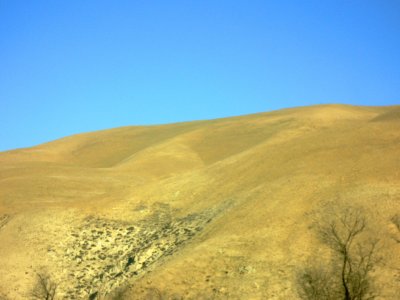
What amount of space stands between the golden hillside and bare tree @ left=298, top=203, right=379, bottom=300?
85 cm

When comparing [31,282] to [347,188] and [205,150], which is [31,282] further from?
[205,150]

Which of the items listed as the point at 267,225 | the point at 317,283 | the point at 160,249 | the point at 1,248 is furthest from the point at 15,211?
the point at 317,283

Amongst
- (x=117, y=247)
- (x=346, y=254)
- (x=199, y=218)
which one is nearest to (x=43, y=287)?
(x=117, y=247)

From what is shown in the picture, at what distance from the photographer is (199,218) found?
46.7 m

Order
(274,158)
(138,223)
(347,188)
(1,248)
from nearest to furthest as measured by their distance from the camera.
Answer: (347,188), (1,248), (138,223), (274,158)

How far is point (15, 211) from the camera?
51.9 meters

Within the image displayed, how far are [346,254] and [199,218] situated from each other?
1897cm

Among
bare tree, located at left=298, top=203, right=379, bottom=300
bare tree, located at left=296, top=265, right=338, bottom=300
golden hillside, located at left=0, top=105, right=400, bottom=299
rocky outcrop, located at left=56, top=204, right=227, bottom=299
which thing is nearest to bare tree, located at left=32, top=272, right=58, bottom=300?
golden hillside, located at left=0, top=105, right=400, bottom=299

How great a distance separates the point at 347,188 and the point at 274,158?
46.9ft

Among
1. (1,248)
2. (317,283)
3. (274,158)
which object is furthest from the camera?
(274,158)

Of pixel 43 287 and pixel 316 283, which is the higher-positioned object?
pixel 43 287

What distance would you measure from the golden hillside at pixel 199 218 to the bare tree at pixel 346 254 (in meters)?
0.85

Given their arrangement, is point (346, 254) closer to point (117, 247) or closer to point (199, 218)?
point (199, 218)

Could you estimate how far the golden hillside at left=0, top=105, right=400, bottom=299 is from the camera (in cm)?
3509
